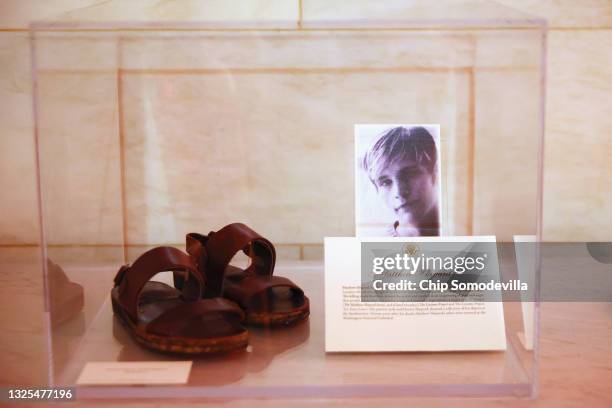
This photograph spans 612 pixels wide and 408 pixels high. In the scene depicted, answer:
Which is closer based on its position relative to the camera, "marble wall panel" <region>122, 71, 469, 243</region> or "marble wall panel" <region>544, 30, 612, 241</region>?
"marble wall panel" <region>122, 71, 469, 243</region>

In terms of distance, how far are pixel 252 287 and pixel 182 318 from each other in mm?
107

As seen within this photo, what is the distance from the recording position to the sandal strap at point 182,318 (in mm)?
725

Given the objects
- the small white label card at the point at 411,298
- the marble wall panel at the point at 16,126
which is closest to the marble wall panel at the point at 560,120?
the marble wall panel at the point at 16,126

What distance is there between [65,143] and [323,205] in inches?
13.4

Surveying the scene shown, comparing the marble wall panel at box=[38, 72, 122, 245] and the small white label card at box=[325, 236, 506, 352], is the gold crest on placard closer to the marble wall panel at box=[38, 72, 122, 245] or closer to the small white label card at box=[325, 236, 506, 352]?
the small white label card at box=[325, 236, 506, 352]

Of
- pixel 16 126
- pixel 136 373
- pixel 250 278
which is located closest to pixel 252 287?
pixel 250 278

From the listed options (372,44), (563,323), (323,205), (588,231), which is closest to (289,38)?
(372,44)

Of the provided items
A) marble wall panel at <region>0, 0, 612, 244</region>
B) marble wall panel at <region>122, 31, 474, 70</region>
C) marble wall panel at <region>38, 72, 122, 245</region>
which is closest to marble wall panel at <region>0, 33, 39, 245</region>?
marble wall panel at <region>0, 0, 612, 244</region>

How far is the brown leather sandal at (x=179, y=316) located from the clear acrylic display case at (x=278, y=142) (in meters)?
0.03

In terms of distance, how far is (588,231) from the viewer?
1.36 m

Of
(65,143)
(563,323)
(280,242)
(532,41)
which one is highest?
(532,41)

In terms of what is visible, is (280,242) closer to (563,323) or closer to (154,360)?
(154,360)

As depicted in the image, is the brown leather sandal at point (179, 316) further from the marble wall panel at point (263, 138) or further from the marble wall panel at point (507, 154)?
the marble wall panel at point (507, 154)

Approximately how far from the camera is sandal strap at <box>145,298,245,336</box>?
0.72 meters
